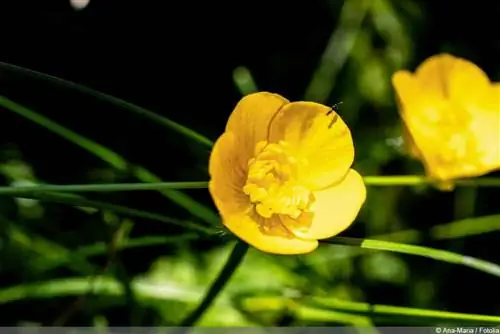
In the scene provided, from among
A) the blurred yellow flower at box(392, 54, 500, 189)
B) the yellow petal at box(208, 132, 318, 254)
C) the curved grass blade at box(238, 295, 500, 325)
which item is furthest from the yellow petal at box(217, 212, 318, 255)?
the blurred yellow flower at box(392, 54, 500, 189)

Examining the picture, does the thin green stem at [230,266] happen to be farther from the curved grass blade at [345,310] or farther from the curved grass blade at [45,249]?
the curved grass blade at [45,249]

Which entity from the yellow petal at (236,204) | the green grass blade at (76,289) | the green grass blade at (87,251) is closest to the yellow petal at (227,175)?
the yellow petal at (236,204)

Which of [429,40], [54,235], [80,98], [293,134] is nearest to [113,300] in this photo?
[54,235]

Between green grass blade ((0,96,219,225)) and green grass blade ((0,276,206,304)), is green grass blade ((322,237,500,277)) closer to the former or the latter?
green grass blade ((0,96,219,225))

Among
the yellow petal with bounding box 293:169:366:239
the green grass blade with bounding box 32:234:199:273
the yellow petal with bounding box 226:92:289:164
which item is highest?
the green grass blade with bounding box 32:234:199:273

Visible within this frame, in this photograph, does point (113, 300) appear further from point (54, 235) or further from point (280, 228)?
point (280, 228)
